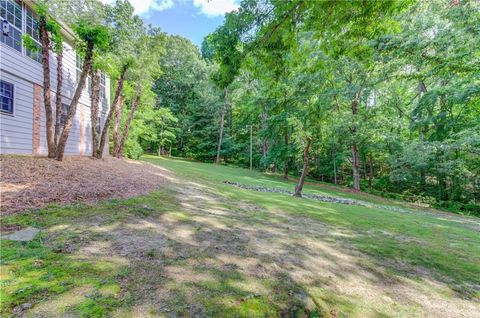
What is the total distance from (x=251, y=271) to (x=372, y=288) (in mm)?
1358

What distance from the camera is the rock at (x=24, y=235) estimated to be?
8.59ft

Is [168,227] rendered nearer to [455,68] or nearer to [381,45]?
[381,45]

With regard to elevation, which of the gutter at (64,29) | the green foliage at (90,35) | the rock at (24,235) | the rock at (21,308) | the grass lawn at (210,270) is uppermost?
the gutter at (64,29)

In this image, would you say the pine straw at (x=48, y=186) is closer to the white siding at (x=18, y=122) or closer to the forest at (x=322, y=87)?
the white siding at (x=18, y=122)

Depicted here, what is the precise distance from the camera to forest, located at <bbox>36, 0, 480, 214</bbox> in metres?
4.43

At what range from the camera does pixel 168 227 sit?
3.65 meters

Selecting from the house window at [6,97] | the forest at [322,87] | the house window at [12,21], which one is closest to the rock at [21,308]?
the forest at [322,87]

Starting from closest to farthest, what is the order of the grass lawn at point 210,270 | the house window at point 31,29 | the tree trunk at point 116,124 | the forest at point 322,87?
1. the grass lawn at point 210,270
2. the forest at point 322,87
3. the house window at point 31,29
4. the tree trunk at point 116,124

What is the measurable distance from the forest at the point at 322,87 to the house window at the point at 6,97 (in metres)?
2.46

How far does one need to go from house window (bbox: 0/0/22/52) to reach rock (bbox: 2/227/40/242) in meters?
8.24

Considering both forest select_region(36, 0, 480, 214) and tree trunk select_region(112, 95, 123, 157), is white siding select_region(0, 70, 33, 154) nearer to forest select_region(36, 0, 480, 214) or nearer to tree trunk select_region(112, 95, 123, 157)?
forest select_region(36, 0, 480, 214)

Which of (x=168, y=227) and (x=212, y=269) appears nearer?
(x=212, y=269)

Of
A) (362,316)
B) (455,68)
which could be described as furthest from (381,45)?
(362,316)

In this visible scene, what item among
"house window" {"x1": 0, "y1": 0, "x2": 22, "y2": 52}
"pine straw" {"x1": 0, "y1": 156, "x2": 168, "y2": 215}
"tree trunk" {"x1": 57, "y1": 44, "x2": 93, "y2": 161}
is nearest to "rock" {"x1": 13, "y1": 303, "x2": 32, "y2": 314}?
"pine straw" {"x1": 0, "y1": 156, "x2": 168, "y2": 215}
